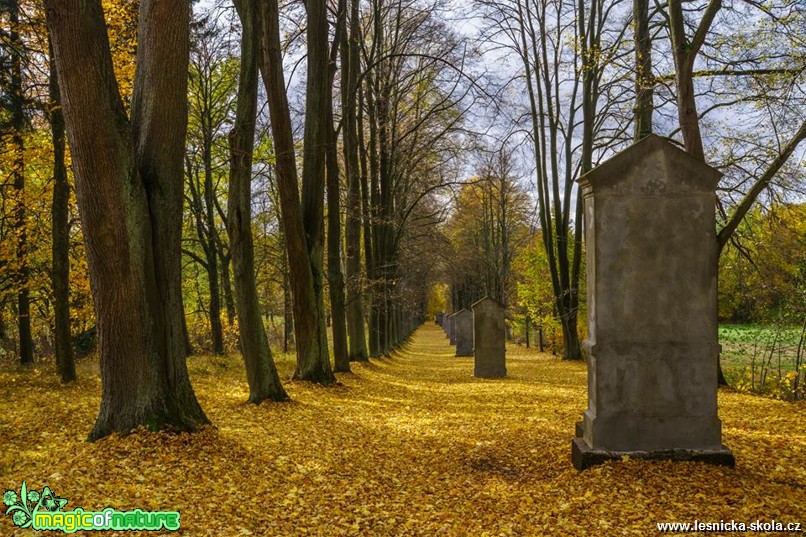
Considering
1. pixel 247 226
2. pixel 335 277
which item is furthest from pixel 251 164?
pixel 335 277

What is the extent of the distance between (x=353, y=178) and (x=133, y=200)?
37.8ft

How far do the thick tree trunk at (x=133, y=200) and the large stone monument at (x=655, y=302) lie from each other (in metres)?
4.39

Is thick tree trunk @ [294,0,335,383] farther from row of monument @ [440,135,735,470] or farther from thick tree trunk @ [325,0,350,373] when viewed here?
row of monument @ [440,135,735,470]

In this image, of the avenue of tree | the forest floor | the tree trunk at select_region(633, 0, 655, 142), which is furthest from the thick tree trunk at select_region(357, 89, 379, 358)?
the forest floor

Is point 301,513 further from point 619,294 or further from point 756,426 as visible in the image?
point 756,426

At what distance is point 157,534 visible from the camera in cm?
389

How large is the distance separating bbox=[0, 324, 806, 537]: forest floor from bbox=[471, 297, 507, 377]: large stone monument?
6601mm

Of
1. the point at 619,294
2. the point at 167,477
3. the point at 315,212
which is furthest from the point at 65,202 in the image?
the point at 619,294

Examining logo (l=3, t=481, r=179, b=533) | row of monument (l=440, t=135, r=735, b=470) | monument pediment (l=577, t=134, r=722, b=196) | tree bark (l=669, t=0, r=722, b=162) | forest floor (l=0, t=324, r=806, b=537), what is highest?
tree bark (l=669, t=0, r=722, b=162)

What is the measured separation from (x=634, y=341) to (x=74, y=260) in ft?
47.7

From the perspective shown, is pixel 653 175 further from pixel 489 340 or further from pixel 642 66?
pixel 489 340

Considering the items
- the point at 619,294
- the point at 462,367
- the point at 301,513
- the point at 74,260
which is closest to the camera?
the point at 301,513

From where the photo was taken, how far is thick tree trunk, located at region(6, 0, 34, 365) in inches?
438

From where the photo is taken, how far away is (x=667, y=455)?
18.1 feet
